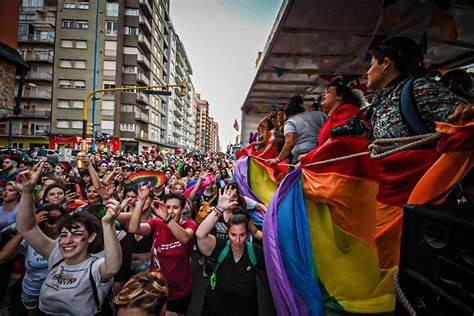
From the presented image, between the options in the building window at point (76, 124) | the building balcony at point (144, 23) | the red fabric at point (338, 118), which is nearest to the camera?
the red fabric at point (338, 118)

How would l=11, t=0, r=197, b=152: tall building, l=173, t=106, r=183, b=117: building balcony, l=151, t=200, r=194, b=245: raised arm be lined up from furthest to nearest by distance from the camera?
l=173, t=106, r=183, b=117: building balcony
l=11, t=0, r=197, b=152: tall building
l=151, t=200, r=194, b=245: raised arm

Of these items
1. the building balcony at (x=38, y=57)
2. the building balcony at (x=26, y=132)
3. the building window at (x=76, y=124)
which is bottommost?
the building balcony at (x=26, y=132)

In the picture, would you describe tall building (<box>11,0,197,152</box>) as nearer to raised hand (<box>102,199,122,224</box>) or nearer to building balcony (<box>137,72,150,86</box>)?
building balcony (<box>137,72,150,86</box>)

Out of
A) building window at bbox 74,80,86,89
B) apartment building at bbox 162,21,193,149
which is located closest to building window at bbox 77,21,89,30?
building window at bbox 74,80,86,89

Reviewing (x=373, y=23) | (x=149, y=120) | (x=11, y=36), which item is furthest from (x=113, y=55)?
(x=373, y=23)

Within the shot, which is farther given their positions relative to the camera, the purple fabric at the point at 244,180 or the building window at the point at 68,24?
the building window at the point at 68,24

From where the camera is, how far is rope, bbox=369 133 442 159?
1462 mm

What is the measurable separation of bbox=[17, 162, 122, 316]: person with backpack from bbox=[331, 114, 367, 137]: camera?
6.76 ft

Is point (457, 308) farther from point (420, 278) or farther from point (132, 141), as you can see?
point (132, 141)

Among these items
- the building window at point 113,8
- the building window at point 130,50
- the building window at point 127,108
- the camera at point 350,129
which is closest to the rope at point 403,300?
the camera at point 350,129

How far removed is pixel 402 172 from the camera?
180cm

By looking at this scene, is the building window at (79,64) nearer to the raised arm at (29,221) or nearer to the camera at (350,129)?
the raised arm at (29,221)

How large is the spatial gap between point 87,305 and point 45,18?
51956 mm

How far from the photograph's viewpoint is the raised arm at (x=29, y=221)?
293 cm
